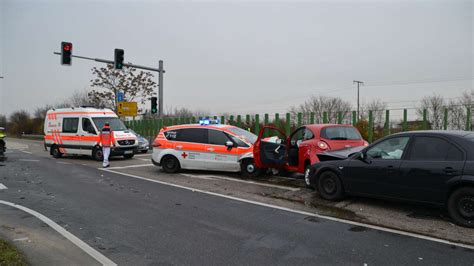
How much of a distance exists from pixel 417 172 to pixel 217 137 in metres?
6.46

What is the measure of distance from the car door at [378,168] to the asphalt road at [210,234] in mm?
1256

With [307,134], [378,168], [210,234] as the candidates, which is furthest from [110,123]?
[378,168]

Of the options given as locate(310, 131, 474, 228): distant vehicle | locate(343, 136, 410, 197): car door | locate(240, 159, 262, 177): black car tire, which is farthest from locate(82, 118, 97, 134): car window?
locate(343, 136, 410, 197): car door

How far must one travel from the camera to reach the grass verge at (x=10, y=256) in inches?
159

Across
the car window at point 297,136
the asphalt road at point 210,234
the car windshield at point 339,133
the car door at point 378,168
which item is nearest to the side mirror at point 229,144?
the car window at point 297,136

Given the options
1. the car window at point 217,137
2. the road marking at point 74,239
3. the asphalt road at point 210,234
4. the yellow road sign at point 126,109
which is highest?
the yellow road sign at point 126,109

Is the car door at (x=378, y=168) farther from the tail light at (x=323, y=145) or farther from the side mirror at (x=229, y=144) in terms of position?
the side mirror at (x=229, y=144)

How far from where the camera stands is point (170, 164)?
11891mm

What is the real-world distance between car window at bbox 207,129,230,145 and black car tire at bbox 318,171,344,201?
4.18 m

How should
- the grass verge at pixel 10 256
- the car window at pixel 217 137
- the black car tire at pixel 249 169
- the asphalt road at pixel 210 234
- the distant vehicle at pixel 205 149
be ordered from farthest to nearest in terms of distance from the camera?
the car window at pixel 217 137 < the distant vehicle at pixel 205 149 < the black car tire at pixel 249 169 < the asphalt road at pixel 210 234 < the grass verge at pixel 10 256

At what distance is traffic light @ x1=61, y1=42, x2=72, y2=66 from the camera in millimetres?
19594

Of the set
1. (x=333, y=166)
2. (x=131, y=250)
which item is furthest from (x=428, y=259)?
(x=131, y=250)

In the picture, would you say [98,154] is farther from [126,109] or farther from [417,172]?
[126,109]

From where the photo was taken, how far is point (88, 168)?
44.9 ft
